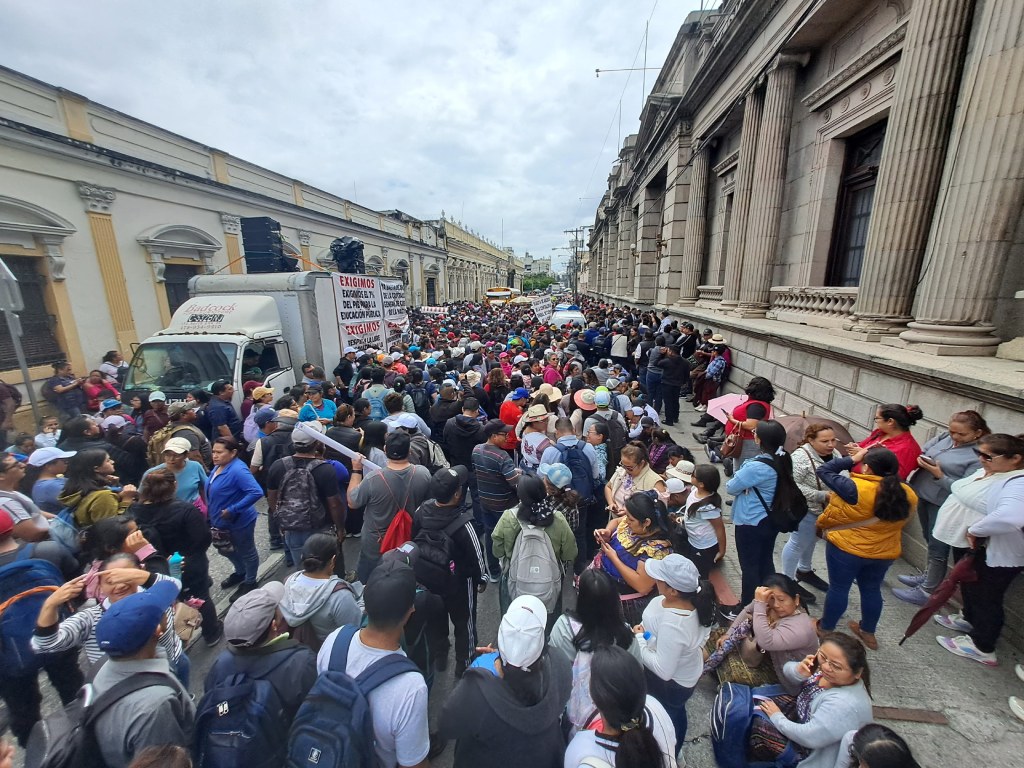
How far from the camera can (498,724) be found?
1618 mm

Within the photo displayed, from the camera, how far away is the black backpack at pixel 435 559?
2.78m

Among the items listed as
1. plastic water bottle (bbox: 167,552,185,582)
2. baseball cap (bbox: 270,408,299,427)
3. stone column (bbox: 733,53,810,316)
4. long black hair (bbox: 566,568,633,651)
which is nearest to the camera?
long black hair (bbox: 566,568,633,651)

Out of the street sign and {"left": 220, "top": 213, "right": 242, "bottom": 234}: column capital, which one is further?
{"left": 220, "top": 213, "right": 242, "bottom": 234}: column capital

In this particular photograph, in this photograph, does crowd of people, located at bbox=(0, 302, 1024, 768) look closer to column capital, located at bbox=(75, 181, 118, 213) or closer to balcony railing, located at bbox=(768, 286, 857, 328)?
balcony railing, located at bbox=(768, 286, 857, 328)

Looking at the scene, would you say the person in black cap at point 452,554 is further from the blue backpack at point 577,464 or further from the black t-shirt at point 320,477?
the black t-shirt at point 320,477

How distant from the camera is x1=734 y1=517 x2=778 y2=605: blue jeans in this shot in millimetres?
3225

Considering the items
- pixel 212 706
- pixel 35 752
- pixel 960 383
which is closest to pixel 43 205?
pixel 35 752

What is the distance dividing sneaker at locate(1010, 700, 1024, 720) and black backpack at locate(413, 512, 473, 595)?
3.79 meters

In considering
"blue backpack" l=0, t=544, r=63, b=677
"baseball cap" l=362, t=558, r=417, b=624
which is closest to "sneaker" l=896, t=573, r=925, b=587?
"baseball cap" l=362, t=558, r=417, b=624

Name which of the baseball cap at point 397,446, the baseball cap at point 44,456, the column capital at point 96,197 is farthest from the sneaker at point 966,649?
the column capital at point 96,197

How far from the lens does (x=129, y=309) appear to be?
→ 11.4m

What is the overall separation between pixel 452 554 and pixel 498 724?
1347 mm

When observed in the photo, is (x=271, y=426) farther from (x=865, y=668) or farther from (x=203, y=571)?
(x=865, y=668)

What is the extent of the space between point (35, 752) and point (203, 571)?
46.6 inches
